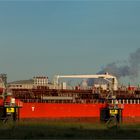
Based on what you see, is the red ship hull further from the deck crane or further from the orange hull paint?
the deck crane

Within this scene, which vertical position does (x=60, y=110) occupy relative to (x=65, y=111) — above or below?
above

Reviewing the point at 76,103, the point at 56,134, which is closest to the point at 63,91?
the point at 76,103

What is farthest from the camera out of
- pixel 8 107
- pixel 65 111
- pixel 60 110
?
pixel 65 111

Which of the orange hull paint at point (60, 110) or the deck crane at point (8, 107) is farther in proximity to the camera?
the orange hull paint at point (60, 110)

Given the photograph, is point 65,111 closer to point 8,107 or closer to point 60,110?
point 60,110

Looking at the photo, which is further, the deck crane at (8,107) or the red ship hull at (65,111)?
the red ship hull at (65,111)

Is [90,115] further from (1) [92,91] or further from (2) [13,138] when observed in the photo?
(2) [13,138]

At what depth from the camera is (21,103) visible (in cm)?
6400

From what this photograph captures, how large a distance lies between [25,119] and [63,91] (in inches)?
445

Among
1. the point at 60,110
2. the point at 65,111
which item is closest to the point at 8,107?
the point at 60,110

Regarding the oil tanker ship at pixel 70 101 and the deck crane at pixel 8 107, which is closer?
the deck crane at pixel 8 107

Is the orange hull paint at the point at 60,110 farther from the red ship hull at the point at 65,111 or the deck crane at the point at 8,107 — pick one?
the deck crane at the point at 8,107

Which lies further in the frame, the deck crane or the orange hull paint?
the orange hull paint

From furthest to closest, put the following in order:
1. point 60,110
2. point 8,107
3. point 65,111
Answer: point 65,111
point 60,110
point 8,107
